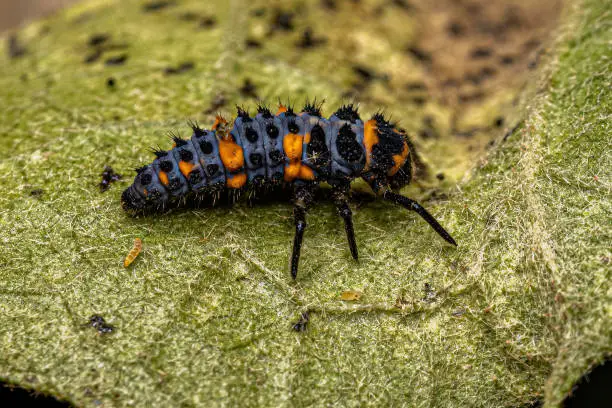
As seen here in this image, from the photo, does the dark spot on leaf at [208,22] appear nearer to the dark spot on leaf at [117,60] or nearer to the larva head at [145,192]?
the dark spot on leaf at [117,60]

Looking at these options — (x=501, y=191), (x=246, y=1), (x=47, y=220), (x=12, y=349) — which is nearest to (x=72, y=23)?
(x=246, y=1)

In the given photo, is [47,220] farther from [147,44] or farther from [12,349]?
[147,44]

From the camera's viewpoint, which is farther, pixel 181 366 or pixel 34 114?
pixel 34 114

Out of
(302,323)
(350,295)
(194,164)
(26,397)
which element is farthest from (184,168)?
(26,397)

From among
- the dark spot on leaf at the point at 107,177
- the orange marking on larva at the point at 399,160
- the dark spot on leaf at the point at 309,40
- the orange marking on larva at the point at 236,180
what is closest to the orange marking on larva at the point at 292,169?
the orange marking on larva at the point at 236,180

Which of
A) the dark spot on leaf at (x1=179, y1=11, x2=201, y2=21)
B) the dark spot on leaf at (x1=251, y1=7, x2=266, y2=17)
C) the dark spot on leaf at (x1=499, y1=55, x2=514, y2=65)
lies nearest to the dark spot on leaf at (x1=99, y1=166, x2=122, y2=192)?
the dark spot on leaf at (x1=179, y1=11, x2=201, y2=21)

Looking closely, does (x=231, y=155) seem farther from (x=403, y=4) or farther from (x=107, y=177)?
(x=403, y=4)
